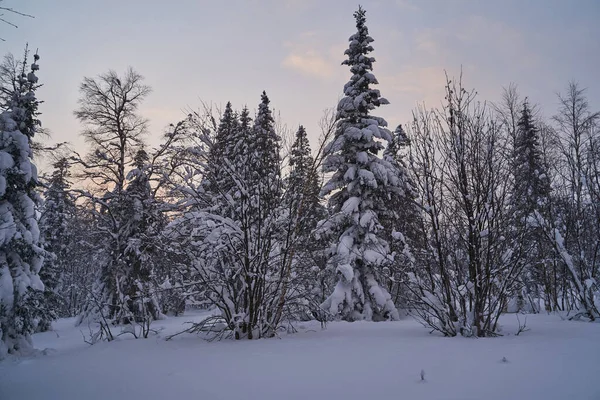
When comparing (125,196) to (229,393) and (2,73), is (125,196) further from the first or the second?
(229,393)

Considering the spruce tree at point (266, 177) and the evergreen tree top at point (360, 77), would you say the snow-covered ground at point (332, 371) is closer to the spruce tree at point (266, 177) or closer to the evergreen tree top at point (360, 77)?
the spruce tree at point (266, 177)

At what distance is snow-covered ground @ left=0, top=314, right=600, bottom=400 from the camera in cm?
313

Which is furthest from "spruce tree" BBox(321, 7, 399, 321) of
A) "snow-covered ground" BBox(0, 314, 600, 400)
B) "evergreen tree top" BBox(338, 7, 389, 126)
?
"snow-covered ground" BBox(0, 314, 600, 400)

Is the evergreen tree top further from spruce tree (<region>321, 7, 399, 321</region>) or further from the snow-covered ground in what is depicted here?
the snow-covered ground

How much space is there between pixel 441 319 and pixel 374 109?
986 cm

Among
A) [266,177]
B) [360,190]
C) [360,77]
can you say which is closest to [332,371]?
[266,177]

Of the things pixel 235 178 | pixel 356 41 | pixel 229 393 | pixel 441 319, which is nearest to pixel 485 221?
pixel 441 319

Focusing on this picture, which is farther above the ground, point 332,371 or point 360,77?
point 360,77

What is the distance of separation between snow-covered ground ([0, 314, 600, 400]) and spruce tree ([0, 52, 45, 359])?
132 inches

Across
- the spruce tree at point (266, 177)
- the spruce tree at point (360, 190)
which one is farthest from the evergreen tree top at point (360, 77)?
the spruce tree at point (266, 177)

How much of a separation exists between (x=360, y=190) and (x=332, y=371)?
401 inches

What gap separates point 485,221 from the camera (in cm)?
639

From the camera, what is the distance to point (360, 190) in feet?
44.4

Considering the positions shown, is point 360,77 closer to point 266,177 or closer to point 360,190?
point 360,190
